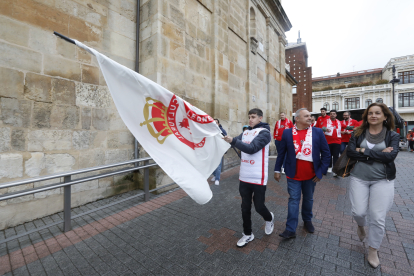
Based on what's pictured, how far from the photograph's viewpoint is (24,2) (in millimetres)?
3594

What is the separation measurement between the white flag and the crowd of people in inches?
16.9

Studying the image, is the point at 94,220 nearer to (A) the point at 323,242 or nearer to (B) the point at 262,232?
(B) the point at 262,232

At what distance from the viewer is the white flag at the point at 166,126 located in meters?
2.16

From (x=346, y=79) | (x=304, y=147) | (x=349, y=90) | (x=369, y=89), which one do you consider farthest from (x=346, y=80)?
(x=304, y=147)

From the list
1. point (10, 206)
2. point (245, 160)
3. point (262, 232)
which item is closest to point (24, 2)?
point (10, 206)

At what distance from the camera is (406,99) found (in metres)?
41.6

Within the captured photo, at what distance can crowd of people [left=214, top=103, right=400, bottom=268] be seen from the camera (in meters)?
2.34

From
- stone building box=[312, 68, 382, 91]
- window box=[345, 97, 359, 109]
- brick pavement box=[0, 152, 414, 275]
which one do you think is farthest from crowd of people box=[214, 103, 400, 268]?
stone building box=[312, 68, 382, 91]

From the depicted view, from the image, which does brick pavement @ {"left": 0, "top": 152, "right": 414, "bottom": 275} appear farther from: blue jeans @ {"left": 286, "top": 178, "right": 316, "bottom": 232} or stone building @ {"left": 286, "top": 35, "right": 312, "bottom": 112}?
stone building @ {"left": 286, "top": 35, "right": 312, "bottom": 112}

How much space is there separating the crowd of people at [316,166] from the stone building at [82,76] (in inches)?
118

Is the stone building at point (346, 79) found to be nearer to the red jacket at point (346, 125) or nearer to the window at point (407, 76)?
the window at point (407, 76)

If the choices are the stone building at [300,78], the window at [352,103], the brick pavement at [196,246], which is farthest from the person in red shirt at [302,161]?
the window at [352,103]

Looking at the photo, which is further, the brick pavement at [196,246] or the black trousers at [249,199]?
the black trousers at [249,199]

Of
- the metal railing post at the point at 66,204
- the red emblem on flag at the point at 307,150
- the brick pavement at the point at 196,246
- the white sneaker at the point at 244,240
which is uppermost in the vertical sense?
the red emblem on flag at the point at 307,150
